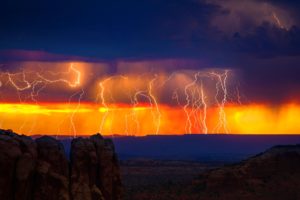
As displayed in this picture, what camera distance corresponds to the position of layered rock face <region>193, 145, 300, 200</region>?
260ft

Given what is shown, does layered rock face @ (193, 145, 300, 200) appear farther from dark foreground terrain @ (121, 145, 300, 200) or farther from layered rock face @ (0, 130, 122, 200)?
layered rock face @ (0, 130, 122, 200)

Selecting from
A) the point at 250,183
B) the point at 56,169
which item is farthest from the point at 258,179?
the point at 56,169

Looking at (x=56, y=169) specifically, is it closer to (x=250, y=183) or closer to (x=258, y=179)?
(x=250, y=183)

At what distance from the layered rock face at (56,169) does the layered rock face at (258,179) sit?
1494 inches

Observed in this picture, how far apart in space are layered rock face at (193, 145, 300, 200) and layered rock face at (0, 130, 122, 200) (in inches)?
1494

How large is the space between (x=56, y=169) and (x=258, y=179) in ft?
163

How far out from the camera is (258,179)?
83.2 metres

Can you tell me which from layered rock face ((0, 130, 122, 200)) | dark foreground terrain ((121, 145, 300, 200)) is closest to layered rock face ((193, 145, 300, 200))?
dark foreground terrain ((121, 145, 300, 200))

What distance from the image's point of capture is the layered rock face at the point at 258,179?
79375mm

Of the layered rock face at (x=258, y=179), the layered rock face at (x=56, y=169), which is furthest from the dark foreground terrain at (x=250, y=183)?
the layered rock face at (x=56, y=169)

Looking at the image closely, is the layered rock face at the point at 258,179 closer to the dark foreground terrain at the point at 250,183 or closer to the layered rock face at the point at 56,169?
the dark foreground terrain at the point at 250,183

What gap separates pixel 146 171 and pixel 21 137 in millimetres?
111797

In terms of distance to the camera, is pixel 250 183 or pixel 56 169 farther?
pixel 250 183

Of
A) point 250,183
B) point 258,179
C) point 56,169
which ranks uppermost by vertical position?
point 56,169
